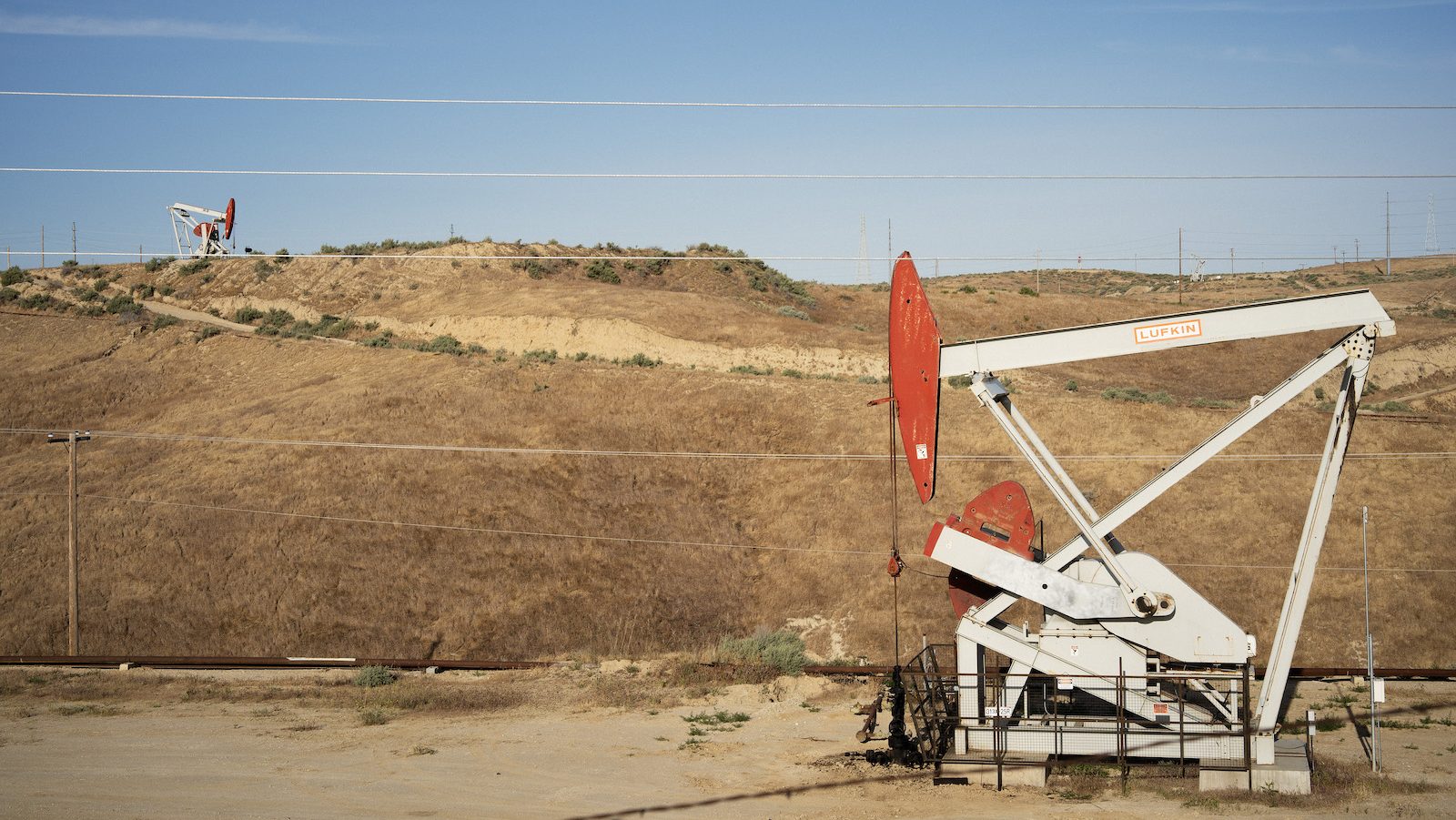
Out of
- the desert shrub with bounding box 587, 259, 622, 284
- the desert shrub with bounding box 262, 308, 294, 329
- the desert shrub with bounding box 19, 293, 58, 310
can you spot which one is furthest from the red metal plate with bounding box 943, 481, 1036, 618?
the desert shrub with bounding box 19, 293, 58, 310

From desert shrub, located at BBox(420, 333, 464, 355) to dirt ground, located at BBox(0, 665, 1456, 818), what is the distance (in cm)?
2296

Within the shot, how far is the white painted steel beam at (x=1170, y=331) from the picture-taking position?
12430mm

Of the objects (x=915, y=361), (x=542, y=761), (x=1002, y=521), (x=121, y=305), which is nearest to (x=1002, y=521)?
(x=1002, y=521)

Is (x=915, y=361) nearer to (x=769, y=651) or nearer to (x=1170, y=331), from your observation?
(x=1170, y=331)

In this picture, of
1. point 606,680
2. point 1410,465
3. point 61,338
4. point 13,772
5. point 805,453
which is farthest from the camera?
point 61,338

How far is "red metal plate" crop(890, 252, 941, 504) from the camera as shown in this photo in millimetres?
11688

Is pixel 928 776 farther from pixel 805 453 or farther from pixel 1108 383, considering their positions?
pixel 1108 383

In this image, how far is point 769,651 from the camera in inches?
813

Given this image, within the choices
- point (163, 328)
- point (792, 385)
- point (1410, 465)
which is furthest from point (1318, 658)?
point (163, 328)

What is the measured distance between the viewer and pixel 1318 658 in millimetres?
21484

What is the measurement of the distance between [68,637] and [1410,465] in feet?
97.7

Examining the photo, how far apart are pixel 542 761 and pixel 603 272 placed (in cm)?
4648

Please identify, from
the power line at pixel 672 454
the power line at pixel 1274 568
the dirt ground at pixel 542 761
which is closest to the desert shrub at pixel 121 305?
the power line at pixel 672 454

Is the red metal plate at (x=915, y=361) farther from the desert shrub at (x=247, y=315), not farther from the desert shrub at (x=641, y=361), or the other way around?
the desert shrub at (x=247, y=315)
